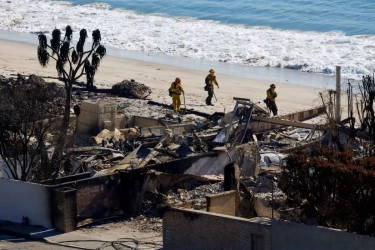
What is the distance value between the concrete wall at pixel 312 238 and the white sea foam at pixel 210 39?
26.0 metres

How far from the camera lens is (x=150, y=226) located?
60.0 feet

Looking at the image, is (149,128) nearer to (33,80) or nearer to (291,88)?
(33,80)

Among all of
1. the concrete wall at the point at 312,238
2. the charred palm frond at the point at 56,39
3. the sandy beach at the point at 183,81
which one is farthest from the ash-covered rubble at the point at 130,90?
the concrete wall at the point at 312,238

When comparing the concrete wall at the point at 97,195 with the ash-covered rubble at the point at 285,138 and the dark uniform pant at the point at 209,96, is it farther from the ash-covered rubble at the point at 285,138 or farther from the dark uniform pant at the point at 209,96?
the dark uniform pant at the point at 209,96

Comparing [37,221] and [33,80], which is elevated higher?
[33,80]

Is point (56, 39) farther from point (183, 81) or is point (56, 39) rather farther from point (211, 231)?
point (183, 81)

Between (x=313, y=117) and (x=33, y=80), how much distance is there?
8708 mm

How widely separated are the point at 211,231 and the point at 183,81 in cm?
2107

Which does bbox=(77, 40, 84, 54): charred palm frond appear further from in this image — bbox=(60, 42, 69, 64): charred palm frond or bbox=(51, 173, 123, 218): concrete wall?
bbox=(51, 173, 123, 218): concrete wall

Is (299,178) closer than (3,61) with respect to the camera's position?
Yes

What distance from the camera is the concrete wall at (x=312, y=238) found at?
14.0m

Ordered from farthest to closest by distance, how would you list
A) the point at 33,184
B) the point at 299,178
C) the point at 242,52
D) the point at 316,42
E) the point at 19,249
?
1. the point at 316,42
2. the point at 242,52
3. the point at 33,184
4. the point at 19,249
5. the point at 299,178

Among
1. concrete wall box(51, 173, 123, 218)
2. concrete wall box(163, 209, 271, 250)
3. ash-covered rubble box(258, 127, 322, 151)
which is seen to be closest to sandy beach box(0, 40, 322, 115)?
ash-covered rubble box(258, 127, 322, 151)

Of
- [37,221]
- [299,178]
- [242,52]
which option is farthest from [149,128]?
[242,52]
